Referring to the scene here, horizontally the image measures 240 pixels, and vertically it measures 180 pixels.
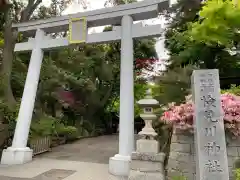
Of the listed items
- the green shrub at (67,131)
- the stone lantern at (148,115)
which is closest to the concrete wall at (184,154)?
the stone lantern at (148,115)

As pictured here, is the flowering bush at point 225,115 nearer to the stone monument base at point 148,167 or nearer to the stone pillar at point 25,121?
the stone monument base at point 148,167

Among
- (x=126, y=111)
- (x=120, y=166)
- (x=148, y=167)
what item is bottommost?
(x=120, y=166)

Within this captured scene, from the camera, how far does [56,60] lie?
1177 cm

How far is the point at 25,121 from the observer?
22.4 ft

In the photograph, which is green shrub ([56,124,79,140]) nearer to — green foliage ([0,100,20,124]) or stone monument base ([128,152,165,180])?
green foliage ([0,100,20,124])

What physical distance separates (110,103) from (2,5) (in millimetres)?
12083

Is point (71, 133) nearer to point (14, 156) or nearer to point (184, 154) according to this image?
point (14, 156)

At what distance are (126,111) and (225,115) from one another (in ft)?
8.33

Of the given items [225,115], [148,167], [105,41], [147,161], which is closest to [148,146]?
[147,161]

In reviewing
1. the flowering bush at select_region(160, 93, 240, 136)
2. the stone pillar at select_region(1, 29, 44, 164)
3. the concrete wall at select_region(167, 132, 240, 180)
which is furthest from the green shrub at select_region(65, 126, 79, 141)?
the flowering bush at select_region(160, 93, 240, 136)

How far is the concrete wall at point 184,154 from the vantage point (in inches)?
167

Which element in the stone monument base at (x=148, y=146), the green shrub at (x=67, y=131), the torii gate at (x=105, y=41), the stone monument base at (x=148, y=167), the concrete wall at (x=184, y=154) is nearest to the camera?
the concrete wall at (x=184, y=154)

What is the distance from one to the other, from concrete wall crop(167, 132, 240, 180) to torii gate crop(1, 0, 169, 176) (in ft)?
4.37

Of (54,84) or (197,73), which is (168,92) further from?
(54,84)
